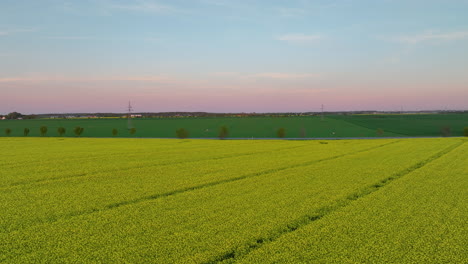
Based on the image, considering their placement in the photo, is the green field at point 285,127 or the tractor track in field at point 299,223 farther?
the green field at point 285,127

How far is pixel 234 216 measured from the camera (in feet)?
31.4

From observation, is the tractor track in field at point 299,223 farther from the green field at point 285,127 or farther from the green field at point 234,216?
the green field at point 285,127

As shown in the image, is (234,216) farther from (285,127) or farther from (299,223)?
(285,127)

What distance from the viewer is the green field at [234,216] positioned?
6.99m

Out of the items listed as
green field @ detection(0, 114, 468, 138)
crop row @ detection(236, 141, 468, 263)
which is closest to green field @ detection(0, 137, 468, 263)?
crop row @ detection(236, 141, 468, 263)

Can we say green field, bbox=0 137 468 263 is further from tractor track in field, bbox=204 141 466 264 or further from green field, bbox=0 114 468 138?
green field, bbox=0 114 468 138

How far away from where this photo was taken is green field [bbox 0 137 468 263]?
6.99 metres

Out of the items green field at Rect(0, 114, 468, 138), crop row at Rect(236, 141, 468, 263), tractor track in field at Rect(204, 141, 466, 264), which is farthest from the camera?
green field at Rect(0, 114, 468, 138)

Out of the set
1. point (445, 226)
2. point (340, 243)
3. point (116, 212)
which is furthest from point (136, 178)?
point (445, 226)

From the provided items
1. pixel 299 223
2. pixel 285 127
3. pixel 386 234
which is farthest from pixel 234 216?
pixel 285 127

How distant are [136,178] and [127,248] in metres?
9.01

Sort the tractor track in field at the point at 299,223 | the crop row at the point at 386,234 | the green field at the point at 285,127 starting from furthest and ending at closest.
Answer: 1. the green field at the point at 285,127
2. the tractor track in field at the point at 299,223
3. the crop row at the point at 386,234

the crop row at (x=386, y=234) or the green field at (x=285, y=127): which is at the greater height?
the crop row at (x=386, y=234)

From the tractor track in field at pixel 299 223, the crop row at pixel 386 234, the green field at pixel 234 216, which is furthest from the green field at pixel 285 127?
the crop row at pixel 386 234
